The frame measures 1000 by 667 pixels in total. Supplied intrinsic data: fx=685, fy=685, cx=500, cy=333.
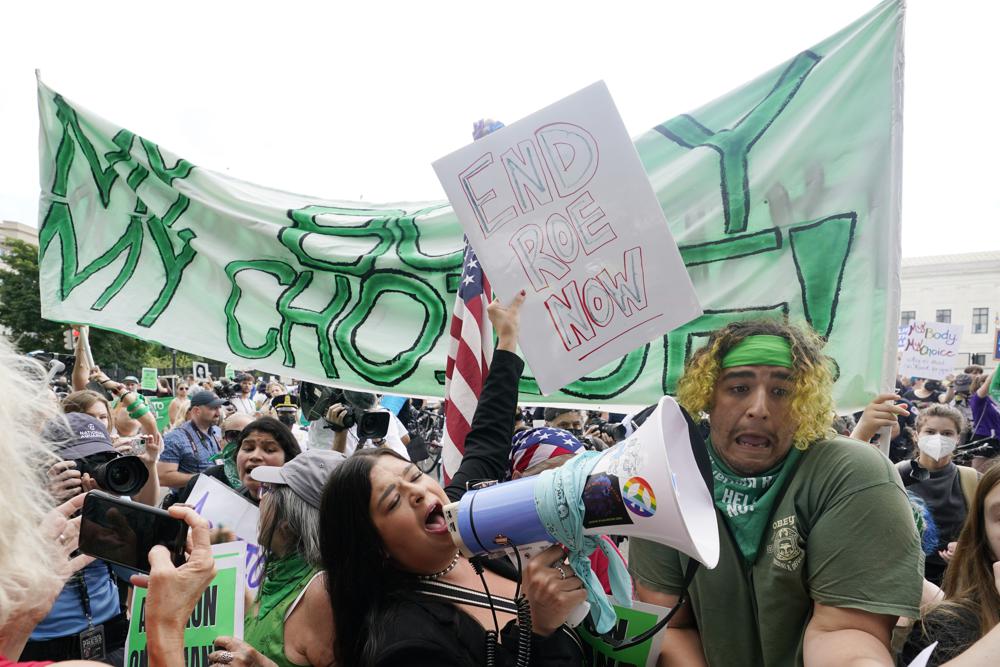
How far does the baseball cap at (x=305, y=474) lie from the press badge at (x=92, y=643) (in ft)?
3.45

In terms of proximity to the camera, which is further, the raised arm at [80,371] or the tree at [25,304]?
the tree at [25,304]

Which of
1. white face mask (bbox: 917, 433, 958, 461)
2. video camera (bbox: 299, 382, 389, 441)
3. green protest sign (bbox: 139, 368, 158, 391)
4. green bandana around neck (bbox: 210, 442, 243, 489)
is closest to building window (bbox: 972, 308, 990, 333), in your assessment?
green protest sign (bbox: 139, 368, 158, 391)

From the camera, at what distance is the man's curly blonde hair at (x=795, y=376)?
1728 millimetres

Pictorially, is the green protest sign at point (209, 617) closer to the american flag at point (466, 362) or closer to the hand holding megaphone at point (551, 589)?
the american flag at point (466, 362)

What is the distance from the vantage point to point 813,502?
1631 mm

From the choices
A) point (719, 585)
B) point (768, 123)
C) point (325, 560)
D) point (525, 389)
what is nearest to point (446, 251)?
point (525, 389)

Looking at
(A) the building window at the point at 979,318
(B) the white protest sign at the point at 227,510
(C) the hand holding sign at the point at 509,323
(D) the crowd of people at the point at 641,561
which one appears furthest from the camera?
(A) the building window at the point at 979,318

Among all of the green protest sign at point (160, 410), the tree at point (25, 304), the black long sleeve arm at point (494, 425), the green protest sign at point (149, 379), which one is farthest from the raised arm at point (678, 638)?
the tree at point (25, 304)

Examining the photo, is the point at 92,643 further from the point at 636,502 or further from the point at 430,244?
the point at 636,502

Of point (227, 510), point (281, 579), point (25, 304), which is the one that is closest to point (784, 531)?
point (281, 579)

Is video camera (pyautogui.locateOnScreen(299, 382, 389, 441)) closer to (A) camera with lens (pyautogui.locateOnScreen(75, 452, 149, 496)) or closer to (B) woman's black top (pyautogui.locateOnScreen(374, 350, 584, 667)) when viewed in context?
(A) camera with lens (pyautogui.locateOnScreen(75, 452, 149, 496))

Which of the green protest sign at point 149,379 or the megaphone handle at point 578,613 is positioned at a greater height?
the megaphone handle at point 578,613

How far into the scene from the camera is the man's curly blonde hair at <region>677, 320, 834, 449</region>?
1.73 metres

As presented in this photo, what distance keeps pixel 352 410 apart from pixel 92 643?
162 centimetres
